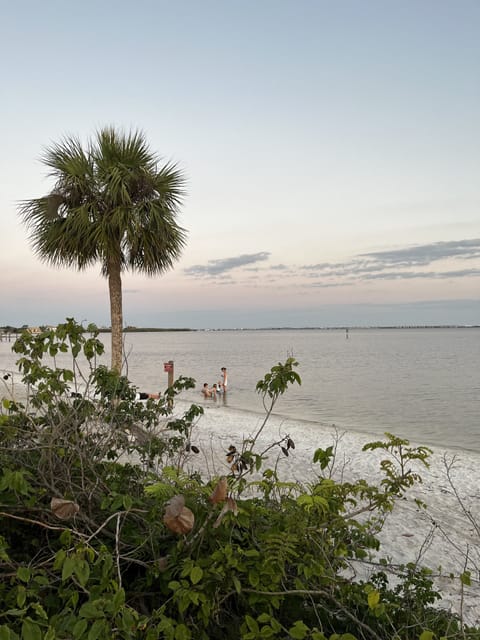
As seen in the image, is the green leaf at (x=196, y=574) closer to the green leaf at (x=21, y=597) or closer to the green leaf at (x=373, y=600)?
the green leaf at (x=21, y=597)

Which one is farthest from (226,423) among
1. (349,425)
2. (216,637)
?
(216,637)

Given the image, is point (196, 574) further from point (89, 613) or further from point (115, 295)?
point (115, 295)

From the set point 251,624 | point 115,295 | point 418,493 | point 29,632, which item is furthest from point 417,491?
point 115,295

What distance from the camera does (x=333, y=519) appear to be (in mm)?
2445

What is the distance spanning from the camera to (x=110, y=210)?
9.91m

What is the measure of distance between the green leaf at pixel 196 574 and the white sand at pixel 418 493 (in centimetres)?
98

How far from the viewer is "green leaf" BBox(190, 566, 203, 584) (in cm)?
175

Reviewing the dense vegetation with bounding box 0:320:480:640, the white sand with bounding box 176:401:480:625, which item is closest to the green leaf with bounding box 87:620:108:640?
the dense vegetation with bounding box 0:320:480:640

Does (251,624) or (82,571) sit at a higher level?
(82,571)

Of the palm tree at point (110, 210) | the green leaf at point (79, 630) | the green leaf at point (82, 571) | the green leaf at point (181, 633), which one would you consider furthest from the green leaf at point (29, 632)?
the palm tree at point (110, 210)

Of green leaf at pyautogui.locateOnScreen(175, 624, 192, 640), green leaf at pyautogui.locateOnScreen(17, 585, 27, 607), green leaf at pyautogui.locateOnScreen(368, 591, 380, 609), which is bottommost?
green leaf at pyautogui.locateOnScreen(368, 591, 380, 609)

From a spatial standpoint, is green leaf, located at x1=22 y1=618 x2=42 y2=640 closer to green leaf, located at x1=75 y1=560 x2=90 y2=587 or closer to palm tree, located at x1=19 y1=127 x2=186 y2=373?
green leaf, located at x1=75 y1=560 x2=90 y2=587

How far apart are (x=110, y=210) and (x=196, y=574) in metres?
9.13

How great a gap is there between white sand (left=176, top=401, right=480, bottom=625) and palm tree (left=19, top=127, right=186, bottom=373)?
4005mm
